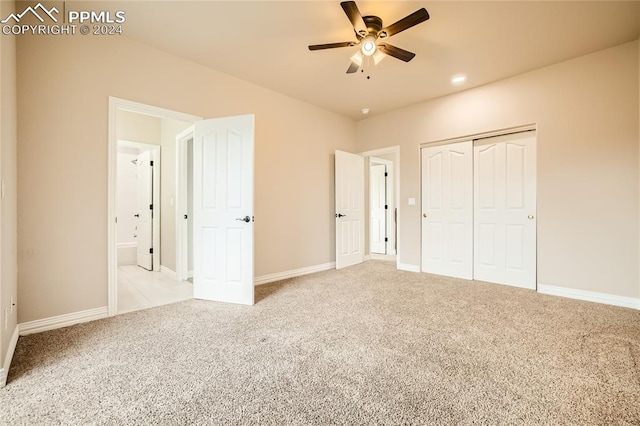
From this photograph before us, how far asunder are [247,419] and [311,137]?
13.0ft

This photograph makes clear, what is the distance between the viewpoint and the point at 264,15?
7.99 ft

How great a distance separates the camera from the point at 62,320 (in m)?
2.41

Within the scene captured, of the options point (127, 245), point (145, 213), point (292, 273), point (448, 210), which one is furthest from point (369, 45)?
point (127, 245)

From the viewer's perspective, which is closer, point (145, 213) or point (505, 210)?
point (505, 210)

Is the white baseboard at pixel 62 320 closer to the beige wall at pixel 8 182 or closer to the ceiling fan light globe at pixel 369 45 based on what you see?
the beige wall at pixel 8 182

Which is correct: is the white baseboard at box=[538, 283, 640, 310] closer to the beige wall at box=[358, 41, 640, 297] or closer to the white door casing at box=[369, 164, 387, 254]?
the beige wall at box=[358, 41, 640, 297]

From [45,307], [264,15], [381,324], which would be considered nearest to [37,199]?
[45,307]

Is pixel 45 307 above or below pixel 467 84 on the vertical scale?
below

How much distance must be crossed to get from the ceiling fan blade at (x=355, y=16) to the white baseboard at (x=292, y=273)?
300 cm

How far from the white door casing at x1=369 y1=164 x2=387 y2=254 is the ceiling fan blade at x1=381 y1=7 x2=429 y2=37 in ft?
14.6

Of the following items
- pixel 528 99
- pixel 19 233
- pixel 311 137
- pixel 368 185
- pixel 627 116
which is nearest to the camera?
pixel 19 233

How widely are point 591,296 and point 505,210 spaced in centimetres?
128

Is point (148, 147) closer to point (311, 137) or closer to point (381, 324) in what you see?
point (311, 137)

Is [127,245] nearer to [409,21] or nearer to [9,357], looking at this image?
[9,357]
